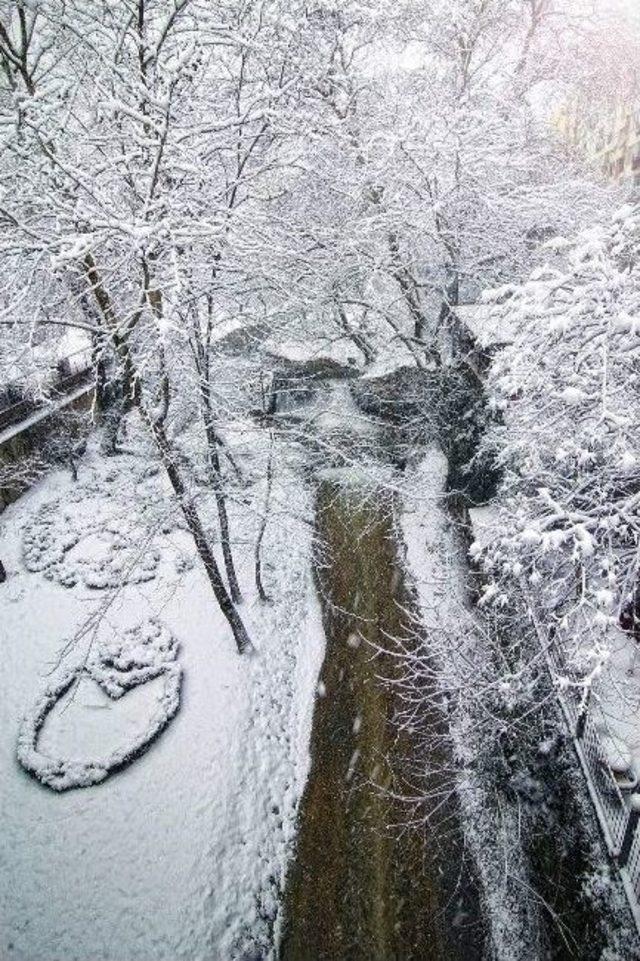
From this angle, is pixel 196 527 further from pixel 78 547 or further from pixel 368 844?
pixel 78 547

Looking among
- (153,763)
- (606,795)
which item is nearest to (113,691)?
(153,763)

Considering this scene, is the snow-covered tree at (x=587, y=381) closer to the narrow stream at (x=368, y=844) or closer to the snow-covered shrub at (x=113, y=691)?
the narrow stream at (x=368, y=844)

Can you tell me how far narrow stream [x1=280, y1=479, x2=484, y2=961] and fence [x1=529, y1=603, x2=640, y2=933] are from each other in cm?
217

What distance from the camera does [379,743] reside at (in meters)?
9.20

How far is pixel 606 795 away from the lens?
620 cm

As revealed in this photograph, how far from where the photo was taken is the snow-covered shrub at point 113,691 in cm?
899

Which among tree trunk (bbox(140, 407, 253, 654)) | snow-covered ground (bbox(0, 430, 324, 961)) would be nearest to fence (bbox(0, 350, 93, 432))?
snow-covered ground (bbox(0, 430, 324, 961))

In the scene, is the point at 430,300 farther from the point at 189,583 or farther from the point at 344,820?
the point at 344,820

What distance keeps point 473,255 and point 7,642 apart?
43.3ft

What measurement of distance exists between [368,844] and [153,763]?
380cm

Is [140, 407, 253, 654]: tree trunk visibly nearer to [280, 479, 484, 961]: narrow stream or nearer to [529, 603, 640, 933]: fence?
[280, 479, 484, 961]: narrow stream

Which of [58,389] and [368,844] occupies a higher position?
[58,389]

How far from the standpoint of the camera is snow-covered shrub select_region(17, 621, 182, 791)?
8992 mm

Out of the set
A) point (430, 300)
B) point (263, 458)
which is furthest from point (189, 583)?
point (430, 300)
